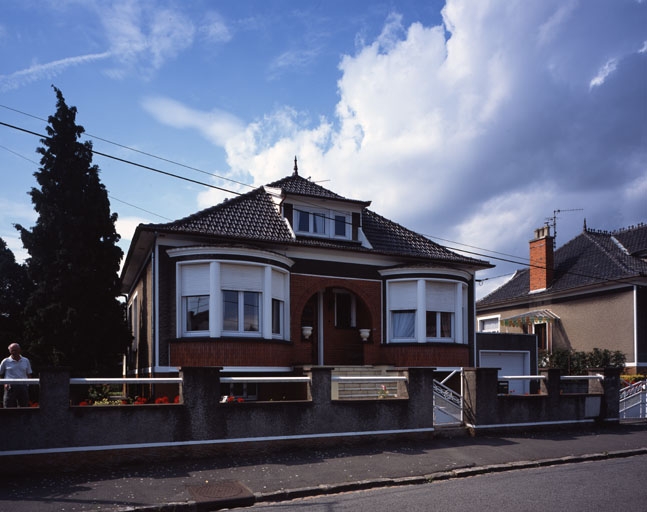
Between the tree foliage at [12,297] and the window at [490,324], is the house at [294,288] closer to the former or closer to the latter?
the tree foliage at [12,297]

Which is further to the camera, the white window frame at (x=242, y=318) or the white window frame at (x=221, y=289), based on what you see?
the white window frame at (x=242, y=318)

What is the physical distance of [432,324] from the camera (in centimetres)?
2002

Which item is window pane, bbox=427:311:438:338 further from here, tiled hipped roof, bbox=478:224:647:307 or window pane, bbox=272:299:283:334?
tiled hipped roof, bbox=478:224:647:307

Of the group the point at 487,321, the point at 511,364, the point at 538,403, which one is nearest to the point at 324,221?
the point at 538,403

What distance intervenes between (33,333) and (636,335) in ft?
79.6

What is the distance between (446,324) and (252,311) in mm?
7053

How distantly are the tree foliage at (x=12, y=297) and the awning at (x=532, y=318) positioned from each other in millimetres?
23481

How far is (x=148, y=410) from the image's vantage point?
10.6 meters

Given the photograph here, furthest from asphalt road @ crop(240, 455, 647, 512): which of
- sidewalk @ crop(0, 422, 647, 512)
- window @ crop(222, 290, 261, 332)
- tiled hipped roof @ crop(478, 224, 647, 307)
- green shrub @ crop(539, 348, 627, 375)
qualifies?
tiled hipped roof @ crop(478, 224, 647, 307)

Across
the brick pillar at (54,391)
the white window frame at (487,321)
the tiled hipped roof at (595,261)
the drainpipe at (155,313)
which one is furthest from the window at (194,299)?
the white window frame at (487,321)

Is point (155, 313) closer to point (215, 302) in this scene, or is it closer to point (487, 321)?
point (215, 302)

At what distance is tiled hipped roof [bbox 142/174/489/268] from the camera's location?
17469 millimetres

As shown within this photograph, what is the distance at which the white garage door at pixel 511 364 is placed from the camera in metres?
23.9

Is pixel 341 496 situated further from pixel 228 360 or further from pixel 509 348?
pixel 509 348
